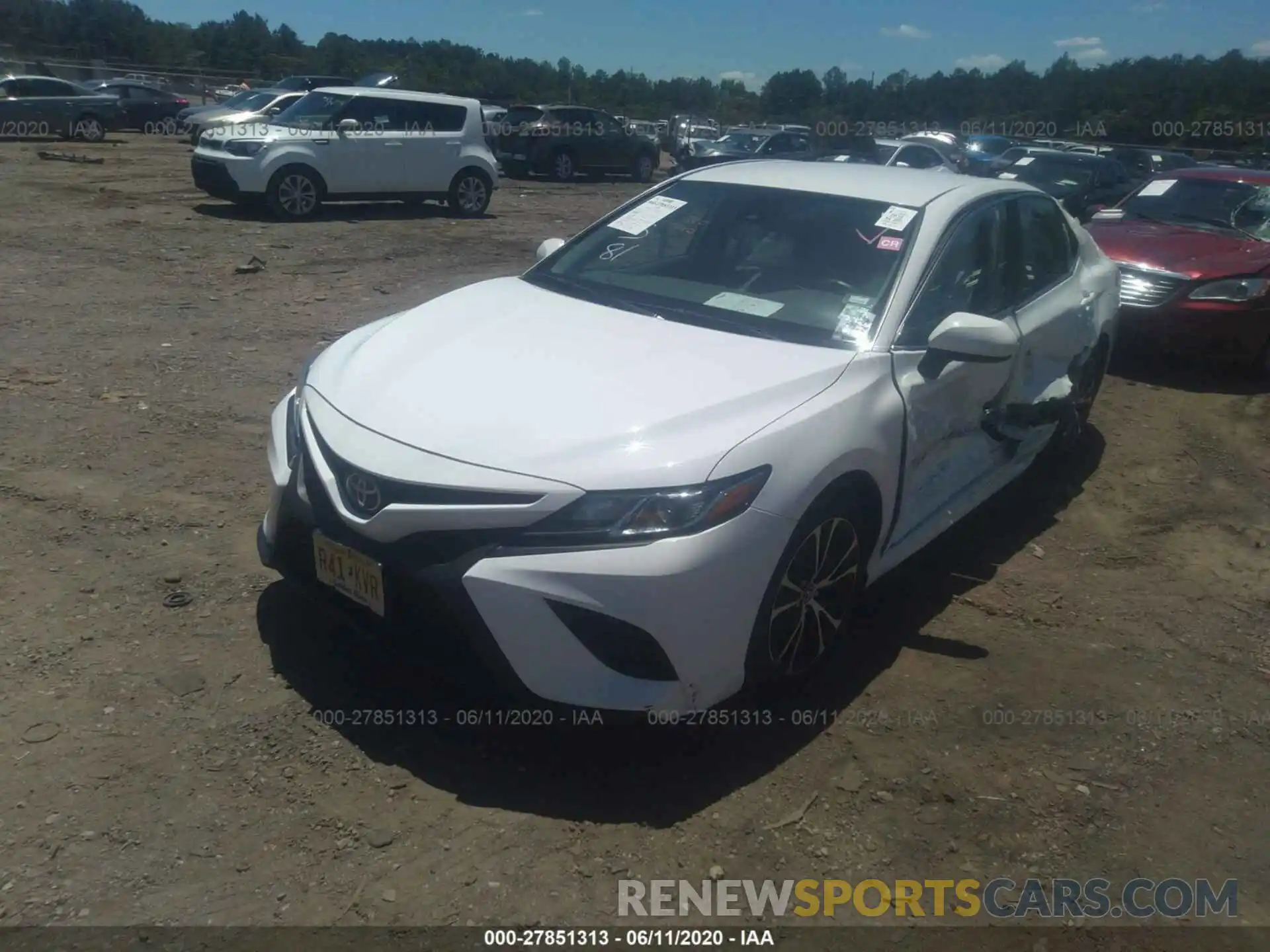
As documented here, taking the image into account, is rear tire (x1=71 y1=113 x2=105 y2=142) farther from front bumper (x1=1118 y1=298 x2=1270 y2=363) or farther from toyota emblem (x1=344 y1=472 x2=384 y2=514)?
A: toyota emblem (x1=344 y1=472 x2=384 y2=514)

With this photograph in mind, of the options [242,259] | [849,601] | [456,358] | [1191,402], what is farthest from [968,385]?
[242,259]

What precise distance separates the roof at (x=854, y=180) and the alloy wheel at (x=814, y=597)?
157 cm

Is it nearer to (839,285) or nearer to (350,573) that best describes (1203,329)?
(839,285)

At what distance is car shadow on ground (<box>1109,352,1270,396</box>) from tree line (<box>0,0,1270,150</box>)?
851 inches

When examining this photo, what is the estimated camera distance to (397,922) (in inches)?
101

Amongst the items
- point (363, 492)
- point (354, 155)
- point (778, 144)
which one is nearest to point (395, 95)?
point (354, 155)

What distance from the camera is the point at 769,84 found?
51.3m

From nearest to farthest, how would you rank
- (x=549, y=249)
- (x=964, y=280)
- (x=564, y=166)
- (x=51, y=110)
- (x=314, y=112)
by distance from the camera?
(x=964, y=280), (x=549, y=249), (x=314, y=112), (x=564, y=166), (x=51, y=110)

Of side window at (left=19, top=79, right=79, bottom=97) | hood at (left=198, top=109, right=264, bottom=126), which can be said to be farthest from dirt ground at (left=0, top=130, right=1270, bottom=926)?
side window at (left=19, top=79, right=79, bottom=97)

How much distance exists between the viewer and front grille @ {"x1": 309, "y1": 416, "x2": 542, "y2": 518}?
9.25 feet

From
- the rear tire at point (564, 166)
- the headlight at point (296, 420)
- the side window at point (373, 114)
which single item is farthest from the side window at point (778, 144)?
the headlight at point (296, 420)

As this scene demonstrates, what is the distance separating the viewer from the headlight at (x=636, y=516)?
280 centimetres

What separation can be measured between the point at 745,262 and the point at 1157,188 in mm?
6905

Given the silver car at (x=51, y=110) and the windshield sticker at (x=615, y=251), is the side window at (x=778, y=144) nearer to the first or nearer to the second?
the silver car at (x=51, y=110)
